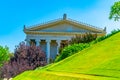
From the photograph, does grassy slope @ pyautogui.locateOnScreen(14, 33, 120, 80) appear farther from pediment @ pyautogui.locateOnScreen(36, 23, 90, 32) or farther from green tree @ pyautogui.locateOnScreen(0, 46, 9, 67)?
pediment @ pyautogui.locateOnScreen(36, 23, 90, 32)

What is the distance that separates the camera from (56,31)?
10412cm

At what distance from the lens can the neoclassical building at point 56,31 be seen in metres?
103

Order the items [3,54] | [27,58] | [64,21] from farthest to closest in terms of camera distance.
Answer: [64,21] → [27,58] → [3,54]

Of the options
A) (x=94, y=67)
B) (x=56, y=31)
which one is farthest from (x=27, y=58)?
(x=94, y=67)

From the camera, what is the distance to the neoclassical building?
10256 centimetres

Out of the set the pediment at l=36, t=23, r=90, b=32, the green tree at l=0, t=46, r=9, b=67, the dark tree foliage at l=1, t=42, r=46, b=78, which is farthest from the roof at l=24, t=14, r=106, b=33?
the green tree at l=0, t=46, r=9, b=67

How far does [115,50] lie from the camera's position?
28.4m

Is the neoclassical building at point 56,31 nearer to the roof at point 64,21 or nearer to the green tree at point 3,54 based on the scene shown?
the roof at point 64,21

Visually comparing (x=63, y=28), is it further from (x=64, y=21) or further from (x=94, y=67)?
(x=94, y=67)

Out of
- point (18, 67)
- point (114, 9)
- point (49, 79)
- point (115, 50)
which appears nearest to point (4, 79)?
point (18, 67)

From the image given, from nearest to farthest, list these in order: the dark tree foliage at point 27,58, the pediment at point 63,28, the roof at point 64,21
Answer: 1. the dark tree foliage at point 27,58
2. the roof at point 64,21
3. the pediment at point 63,28

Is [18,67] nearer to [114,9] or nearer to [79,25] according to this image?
[114,9]

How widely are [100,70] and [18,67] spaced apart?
38.2 meters

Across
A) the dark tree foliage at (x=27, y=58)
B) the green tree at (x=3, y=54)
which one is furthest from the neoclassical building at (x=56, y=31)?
the green tree at (x=3, y=54)
